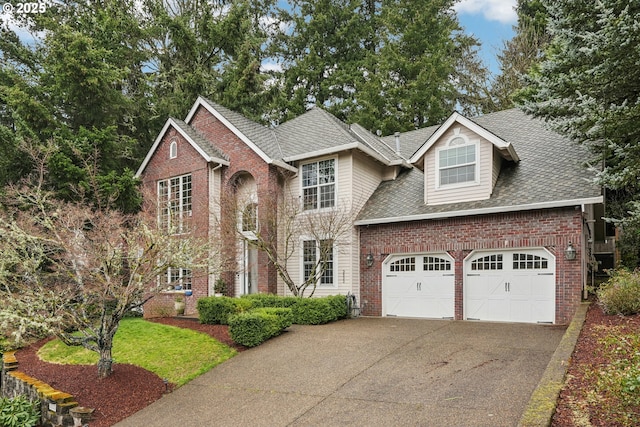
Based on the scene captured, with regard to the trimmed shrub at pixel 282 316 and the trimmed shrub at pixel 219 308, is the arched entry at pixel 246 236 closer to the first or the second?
the trimmed shrub at pixel 219 308

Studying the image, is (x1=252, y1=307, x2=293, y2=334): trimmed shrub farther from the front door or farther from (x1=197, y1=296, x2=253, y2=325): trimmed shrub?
the front door

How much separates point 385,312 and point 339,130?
21.3 ft

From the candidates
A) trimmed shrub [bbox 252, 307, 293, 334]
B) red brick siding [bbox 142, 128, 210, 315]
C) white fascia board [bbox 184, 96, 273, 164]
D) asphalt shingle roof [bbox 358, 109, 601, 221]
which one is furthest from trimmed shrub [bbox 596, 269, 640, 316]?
red brick siding [bbox 142, 128, 210, 315]

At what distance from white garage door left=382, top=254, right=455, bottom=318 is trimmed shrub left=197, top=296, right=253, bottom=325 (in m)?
4.40

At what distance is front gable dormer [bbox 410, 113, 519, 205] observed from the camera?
12.8 meters

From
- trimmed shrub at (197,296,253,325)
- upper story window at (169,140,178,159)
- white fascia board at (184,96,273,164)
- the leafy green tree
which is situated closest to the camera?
the leafy green tree

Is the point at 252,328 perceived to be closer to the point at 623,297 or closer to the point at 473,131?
the point at 623,297

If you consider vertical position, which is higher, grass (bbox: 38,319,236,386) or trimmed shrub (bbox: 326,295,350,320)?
trimmed shrub (bbox: 326,295,350,320)

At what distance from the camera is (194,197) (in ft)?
54.5

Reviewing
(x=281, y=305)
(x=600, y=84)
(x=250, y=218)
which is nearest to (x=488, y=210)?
(x=600, y=84)

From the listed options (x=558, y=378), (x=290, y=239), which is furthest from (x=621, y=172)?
(x=290, y=239)

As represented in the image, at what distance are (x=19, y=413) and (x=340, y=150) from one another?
1051 centimetres

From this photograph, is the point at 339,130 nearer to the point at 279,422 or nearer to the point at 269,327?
the point at 269,327

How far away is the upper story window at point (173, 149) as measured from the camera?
17.5m
